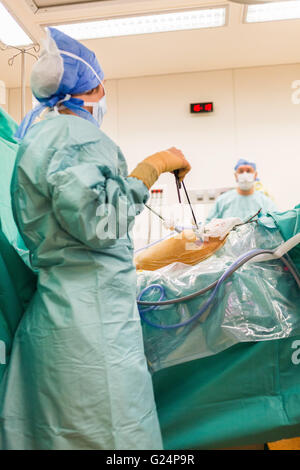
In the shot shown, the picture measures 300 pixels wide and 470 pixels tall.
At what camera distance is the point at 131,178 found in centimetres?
114

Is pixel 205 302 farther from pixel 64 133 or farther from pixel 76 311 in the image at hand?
pixel 64 133

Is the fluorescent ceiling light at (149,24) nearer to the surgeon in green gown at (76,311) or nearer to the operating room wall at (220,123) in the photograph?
the operating room wall at (220,123)

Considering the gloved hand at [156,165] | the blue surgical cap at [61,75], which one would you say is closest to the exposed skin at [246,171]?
the gloved hand at [156,165]

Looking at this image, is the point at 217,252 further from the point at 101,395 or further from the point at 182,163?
the point at 101,395

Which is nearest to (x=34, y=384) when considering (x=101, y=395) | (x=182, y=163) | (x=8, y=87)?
(x=101, y=395)

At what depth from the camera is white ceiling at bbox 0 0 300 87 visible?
2889mm

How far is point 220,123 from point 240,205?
983 millimetres

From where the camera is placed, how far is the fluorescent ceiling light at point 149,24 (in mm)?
3051

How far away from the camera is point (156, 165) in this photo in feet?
3.92

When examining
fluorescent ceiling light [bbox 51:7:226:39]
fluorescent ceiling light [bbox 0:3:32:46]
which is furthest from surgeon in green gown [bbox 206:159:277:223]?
fluorescent ceiling light [bbox 0:3:32:46]

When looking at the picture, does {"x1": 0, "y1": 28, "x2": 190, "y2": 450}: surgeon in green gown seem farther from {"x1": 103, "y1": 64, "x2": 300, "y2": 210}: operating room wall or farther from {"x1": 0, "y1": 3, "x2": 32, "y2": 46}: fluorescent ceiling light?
{"x1": 103, "y1": 64, "x2": 300, "y2": 210}: operating room wall

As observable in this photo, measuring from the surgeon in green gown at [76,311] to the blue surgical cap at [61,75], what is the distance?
19 cm

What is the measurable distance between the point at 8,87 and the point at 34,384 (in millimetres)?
4055

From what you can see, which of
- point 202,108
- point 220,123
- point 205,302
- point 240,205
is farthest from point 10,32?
point 205,302
